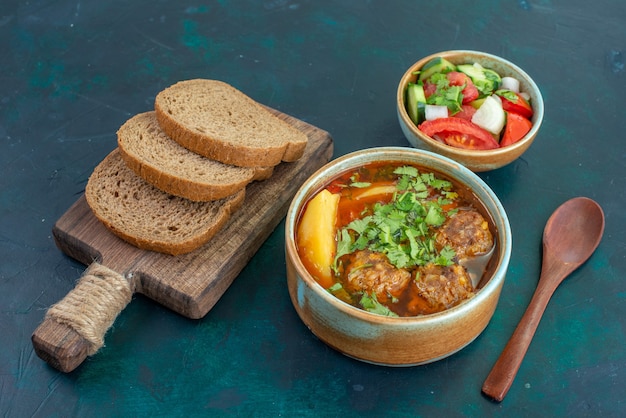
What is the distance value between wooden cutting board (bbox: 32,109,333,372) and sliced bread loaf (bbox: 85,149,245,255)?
2.3 inches

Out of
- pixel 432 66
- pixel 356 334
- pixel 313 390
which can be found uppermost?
pixel 432 66

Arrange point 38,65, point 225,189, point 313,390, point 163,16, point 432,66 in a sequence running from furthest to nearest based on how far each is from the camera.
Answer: point 163,16 → point 38,65 → point 432,66 → point 225,189 → point 313,390

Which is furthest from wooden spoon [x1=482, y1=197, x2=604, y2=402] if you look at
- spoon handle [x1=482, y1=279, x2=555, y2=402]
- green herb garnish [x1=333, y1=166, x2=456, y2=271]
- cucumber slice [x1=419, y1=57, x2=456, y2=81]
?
cucumber slice [x1=419, y1=57, x2=456, y2=81]

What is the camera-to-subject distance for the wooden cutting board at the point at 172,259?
2.56 metres

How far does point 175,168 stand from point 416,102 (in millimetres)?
1109

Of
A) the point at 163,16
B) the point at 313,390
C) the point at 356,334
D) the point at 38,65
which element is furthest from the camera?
the point at 163,16

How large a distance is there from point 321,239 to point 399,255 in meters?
0.29

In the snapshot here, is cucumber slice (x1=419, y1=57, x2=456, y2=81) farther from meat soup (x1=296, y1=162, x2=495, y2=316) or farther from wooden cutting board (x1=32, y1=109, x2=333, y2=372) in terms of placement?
wooden cutting board (x1=32, y1=109, x2=333, y2=372)

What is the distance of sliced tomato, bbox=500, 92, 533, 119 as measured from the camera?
10.5 ft

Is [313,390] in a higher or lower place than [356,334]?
lower

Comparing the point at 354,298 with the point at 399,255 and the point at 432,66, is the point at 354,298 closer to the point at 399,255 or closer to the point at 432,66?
the point at 399,255

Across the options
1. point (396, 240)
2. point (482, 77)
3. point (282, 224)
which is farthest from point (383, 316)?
point (482, 77)

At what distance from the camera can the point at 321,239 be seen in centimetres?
261

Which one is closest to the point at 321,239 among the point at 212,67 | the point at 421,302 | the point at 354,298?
the point at 354,298
